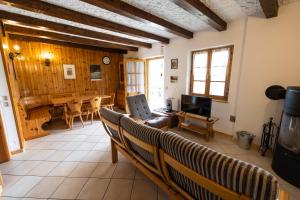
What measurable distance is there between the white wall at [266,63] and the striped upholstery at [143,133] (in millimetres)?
2364

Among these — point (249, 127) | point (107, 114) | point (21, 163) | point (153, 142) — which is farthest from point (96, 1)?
point (249, 127)

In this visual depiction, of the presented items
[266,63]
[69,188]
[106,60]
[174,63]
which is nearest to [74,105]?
[69,188]

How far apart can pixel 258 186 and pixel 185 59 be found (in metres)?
3.46

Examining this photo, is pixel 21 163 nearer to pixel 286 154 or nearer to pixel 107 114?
pixel 107 114

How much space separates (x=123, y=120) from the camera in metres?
1.61

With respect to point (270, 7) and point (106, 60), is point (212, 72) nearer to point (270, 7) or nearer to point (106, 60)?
point (270, 7)

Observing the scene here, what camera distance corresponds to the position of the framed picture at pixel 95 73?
5.39m

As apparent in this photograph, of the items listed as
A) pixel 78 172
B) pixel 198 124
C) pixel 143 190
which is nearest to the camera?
pixel 143 190

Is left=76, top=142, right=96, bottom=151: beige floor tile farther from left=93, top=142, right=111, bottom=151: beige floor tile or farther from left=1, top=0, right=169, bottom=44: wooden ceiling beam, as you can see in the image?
left=1, top=0, right=169, bottom=44: wooden ceiling beam

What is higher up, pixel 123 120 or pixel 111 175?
pixel 123 120

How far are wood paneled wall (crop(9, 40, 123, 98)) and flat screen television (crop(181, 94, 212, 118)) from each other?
371cm

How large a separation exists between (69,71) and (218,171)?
5434 mm

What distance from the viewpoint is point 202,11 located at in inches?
82.1

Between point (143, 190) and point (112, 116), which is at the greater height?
point (112, 116)
